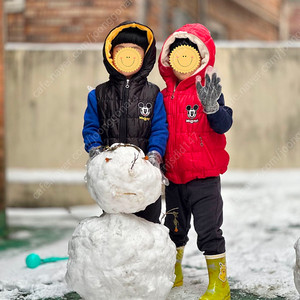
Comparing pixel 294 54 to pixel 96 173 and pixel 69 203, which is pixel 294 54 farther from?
pixel 96 173

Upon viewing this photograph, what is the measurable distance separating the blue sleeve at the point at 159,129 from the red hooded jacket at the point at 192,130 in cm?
6

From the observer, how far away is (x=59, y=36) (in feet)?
25.7

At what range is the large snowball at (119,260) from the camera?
3096 mm

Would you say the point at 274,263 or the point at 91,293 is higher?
the point at 91,293

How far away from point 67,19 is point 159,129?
473cm

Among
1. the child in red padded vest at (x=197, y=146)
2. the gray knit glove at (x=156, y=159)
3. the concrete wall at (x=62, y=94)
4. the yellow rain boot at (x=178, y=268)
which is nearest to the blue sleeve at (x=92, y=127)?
the gray knit glove at (x=156, y=159)

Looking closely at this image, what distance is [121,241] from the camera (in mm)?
3102

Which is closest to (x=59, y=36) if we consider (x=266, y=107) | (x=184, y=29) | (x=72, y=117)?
(x=72, y=117)

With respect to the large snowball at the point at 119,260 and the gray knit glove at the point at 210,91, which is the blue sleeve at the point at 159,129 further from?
the large snowball at the point at 119,260

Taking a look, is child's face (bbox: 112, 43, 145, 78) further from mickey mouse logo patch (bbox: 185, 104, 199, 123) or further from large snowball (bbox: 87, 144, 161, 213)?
large snowball (bbox: 87, 144, 161, 213)

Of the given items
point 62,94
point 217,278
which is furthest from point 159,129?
point 62,94

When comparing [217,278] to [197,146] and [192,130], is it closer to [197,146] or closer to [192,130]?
[197,146]

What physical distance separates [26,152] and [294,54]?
364cm

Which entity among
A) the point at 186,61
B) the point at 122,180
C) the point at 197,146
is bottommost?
the point at 122,180
